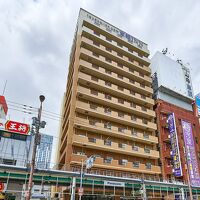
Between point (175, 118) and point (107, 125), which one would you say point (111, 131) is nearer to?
point (107, 125)

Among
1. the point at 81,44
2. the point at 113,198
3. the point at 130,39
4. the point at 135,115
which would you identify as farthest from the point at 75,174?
the point at 130,39

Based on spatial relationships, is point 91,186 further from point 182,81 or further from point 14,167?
point 182,81

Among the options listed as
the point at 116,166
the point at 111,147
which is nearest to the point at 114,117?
the point at 111,147

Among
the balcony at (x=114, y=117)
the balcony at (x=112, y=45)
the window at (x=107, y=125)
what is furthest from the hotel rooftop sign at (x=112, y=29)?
the window at (x=107, y=125)

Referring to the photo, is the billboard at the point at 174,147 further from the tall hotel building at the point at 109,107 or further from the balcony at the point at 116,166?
the balcony at the point at 116,166

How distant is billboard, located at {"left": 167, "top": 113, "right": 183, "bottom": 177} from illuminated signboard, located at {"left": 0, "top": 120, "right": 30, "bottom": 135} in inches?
1170

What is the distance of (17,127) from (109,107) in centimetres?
1856

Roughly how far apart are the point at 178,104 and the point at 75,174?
34.4 meters

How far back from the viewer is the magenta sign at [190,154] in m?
39.1

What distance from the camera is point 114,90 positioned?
4119cm

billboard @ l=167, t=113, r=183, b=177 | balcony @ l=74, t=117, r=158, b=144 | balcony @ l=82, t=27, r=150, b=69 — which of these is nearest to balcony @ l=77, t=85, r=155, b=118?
billboard @ l=167, t=113, r=183, b=177

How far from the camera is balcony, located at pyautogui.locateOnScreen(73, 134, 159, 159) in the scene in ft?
107

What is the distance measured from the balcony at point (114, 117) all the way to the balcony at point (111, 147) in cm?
501

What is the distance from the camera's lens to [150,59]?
54.8 metres
